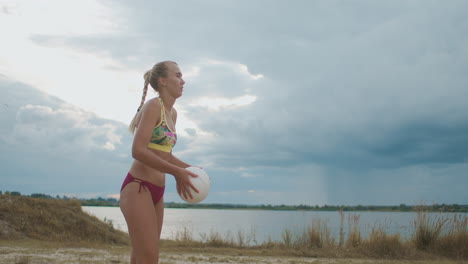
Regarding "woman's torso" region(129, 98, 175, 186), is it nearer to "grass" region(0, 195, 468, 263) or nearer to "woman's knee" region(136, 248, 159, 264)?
"woman's knee" region(136, 248, 159, 264)

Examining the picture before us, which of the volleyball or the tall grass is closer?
the volleyball

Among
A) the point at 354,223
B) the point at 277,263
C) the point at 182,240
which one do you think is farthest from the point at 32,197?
the point at 354,223

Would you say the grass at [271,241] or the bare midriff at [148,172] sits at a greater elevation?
the bare midriff at [148,172]

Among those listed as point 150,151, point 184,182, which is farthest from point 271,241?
point 150,151

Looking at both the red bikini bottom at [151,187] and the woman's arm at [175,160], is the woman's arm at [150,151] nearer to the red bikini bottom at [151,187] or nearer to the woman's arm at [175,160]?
the red bikini bottom at [151,187]

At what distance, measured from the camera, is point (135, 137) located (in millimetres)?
2982

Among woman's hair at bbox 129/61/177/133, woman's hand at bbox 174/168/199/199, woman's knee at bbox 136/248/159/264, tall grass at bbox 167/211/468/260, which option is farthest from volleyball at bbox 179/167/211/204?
tall grass at bbox 167/211/468/260

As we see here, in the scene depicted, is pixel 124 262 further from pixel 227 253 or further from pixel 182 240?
pixel 182 240

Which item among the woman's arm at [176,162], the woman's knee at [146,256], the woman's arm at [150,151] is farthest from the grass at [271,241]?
the woman's arm at [150,151]

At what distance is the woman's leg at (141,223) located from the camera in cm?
293

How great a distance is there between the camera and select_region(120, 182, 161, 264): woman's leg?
9.61 feet

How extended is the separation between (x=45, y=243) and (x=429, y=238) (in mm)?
10601

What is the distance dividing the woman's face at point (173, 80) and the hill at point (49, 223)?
10.7 m

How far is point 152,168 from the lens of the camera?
10.0ft
